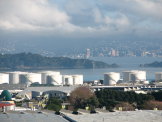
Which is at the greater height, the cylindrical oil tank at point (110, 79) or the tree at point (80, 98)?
the cylindrical oil tank at point (110, 79)

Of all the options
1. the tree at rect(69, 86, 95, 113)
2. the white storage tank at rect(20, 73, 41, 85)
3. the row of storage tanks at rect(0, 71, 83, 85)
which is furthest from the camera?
the white storage tank at rect(20, 73, 41, 85)

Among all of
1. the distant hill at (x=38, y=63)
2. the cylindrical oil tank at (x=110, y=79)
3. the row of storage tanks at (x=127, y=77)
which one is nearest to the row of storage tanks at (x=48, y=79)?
the cylindrical oil tank at (x=110, y=79)

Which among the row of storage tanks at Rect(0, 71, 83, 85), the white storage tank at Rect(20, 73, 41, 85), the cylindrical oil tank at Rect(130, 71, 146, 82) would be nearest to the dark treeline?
the row of storage tanks at Rect(0, 71, 83, 85)

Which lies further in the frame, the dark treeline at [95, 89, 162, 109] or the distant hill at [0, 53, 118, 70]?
the distant hill at [0, 53, 118, 70]

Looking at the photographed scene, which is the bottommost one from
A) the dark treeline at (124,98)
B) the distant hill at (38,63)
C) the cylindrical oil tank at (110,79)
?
the dark treeline at (124,98)

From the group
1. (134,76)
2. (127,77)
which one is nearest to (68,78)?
(127,77)

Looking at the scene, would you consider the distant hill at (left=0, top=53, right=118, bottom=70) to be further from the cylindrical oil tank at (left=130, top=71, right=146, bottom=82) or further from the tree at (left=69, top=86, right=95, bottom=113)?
the tree at (left=69, top=86, right=95, bottom=113)

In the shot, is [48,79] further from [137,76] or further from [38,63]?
[38,63]

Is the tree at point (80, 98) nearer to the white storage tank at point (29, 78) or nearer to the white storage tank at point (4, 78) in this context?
the white storage tank at point (29, 78)
